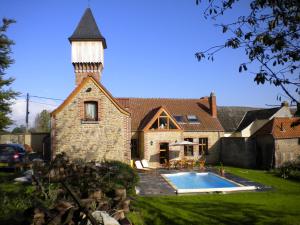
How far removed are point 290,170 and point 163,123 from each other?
10698mm

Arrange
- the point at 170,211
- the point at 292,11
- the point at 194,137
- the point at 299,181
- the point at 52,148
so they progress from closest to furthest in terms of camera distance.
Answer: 1. the point at 292,11
2. the point at 170,211
3. the point at 299,181
4. the point at 52,148
5. the point at 194,137

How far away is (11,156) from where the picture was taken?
1981cm

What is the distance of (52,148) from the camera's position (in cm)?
2164

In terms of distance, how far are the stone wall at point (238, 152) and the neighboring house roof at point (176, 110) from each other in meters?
2.06

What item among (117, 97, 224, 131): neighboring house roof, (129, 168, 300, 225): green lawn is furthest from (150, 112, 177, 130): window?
(129, 168, 300, 225): green lawn

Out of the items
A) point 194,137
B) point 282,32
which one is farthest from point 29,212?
point 194,137

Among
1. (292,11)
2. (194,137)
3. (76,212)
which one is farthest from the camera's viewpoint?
(194,137)

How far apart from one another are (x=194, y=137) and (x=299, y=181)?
40.1 ft

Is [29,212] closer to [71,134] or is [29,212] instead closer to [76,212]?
[76,212]

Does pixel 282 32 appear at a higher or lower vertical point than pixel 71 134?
higher

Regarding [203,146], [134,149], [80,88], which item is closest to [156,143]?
[134,149]

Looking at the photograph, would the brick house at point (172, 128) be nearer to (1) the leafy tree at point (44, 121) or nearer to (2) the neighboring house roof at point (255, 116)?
(2) the neighboring house roof at point (255, 116)

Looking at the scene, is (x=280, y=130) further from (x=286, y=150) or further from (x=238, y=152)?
(x=238, y=152)

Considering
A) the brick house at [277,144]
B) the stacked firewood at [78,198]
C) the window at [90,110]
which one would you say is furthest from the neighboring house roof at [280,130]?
the stacked firewood at [78,198]
